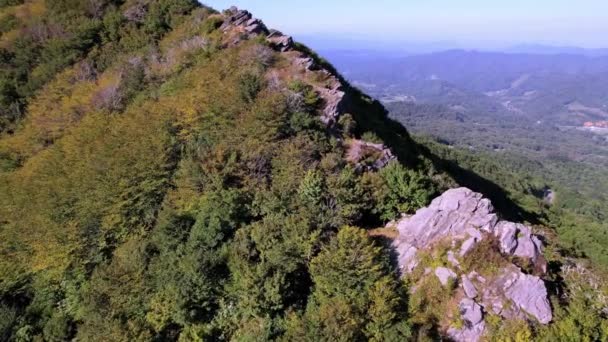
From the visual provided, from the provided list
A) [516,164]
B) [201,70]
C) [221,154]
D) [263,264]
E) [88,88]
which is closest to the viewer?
[263,264]

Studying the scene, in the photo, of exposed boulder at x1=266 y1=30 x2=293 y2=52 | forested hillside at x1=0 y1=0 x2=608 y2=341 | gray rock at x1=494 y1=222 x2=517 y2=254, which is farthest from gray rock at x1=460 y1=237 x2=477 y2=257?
exposed boulder at x1=266 y1=30 x2=293 y2=52

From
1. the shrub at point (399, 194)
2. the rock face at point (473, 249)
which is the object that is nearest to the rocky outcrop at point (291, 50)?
the shrub at point (399, 194)

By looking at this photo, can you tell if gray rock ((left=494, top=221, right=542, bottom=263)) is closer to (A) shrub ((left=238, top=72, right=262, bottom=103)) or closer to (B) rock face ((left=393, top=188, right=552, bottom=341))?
(B) rock face ((left=393, top=188, right=552, bottom=341))

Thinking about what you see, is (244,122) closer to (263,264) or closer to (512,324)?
(263,264)

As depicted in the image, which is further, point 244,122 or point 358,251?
point 244,122

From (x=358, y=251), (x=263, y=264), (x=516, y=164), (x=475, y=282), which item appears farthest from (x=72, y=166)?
(x=516, y=164)

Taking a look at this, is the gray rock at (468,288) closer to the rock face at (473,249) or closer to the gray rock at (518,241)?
the rock face at (473,249)

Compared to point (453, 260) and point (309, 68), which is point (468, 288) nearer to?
point (453, 260)
